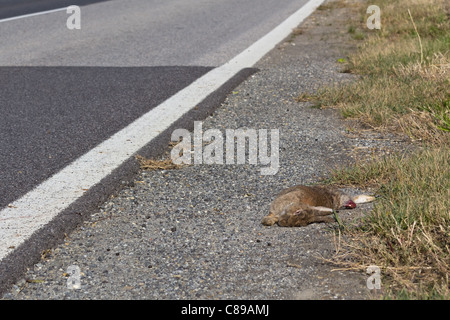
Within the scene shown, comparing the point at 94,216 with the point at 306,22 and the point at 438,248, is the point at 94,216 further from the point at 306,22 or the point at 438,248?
the point at 306,22

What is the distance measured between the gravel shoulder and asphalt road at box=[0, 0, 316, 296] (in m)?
0.27

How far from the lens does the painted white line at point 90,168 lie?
2.74 metres

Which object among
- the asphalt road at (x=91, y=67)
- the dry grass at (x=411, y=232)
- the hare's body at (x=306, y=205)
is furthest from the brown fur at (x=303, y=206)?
the asphalt road at (x=91, y=67)

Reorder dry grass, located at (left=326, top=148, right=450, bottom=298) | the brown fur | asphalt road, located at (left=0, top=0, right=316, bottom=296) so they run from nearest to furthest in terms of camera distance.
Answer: dry grass, located at (left=326, top=148, right=450, bottom=298)
the brown fur
asphalt road, located at (left=0, top=0, right=316, bottom=296)

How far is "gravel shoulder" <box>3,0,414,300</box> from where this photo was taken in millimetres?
2227

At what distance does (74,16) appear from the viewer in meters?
11.0

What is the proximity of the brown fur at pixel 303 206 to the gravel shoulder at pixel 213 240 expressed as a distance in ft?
0.14

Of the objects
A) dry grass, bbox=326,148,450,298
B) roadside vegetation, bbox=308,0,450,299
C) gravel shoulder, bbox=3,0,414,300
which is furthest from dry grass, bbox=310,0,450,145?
dry grass, bbox=326,148,450,298

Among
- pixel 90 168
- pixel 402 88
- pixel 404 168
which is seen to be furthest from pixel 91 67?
pixel 404 168

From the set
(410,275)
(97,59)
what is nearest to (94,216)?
(410,275)

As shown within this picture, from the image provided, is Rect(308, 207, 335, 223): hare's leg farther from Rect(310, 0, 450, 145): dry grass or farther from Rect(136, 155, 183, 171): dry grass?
Rect(310, 0, 450, 145): dry grass

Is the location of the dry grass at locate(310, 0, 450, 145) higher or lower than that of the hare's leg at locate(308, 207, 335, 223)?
higher

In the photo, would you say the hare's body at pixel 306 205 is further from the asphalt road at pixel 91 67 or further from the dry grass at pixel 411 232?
the asphalt road at pixel 91 67
